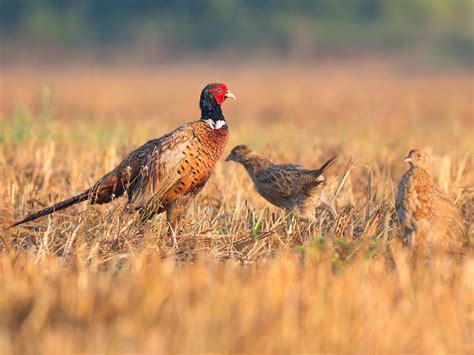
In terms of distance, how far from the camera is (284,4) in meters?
52.5

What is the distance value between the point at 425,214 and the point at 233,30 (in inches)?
1740

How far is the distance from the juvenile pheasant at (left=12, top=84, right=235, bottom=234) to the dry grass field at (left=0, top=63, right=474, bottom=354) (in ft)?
0.47

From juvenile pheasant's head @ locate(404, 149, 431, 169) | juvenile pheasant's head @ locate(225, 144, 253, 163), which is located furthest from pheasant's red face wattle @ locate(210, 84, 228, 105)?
juvenile pheasant's head @ locate(404, 149, 431, 169)

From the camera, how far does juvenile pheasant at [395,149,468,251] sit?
6.06 metres

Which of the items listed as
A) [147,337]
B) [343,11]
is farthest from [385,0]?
[147,337]

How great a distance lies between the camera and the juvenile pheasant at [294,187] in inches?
297

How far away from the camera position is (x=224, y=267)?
17.9 ft

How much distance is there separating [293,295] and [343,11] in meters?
48.2

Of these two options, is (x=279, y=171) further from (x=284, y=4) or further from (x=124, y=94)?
(x=284, y=4)

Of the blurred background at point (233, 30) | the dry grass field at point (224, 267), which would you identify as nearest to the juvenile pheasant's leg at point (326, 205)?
the dry grass field at point (224, 267)

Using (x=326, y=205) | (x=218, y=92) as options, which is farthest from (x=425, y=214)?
(x=218, y=92)

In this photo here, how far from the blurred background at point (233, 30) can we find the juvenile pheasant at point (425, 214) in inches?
1538

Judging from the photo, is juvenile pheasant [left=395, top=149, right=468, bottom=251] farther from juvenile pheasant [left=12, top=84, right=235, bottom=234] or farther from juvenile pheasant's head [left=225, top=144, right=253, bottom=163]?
juvenile pheasant's head [left=225, top=144, right=253, bottom=163]

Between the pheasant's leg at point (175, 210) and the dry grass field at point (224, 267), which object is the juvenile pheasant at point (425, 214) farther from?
the pheasant's leg at point (175, 210)
